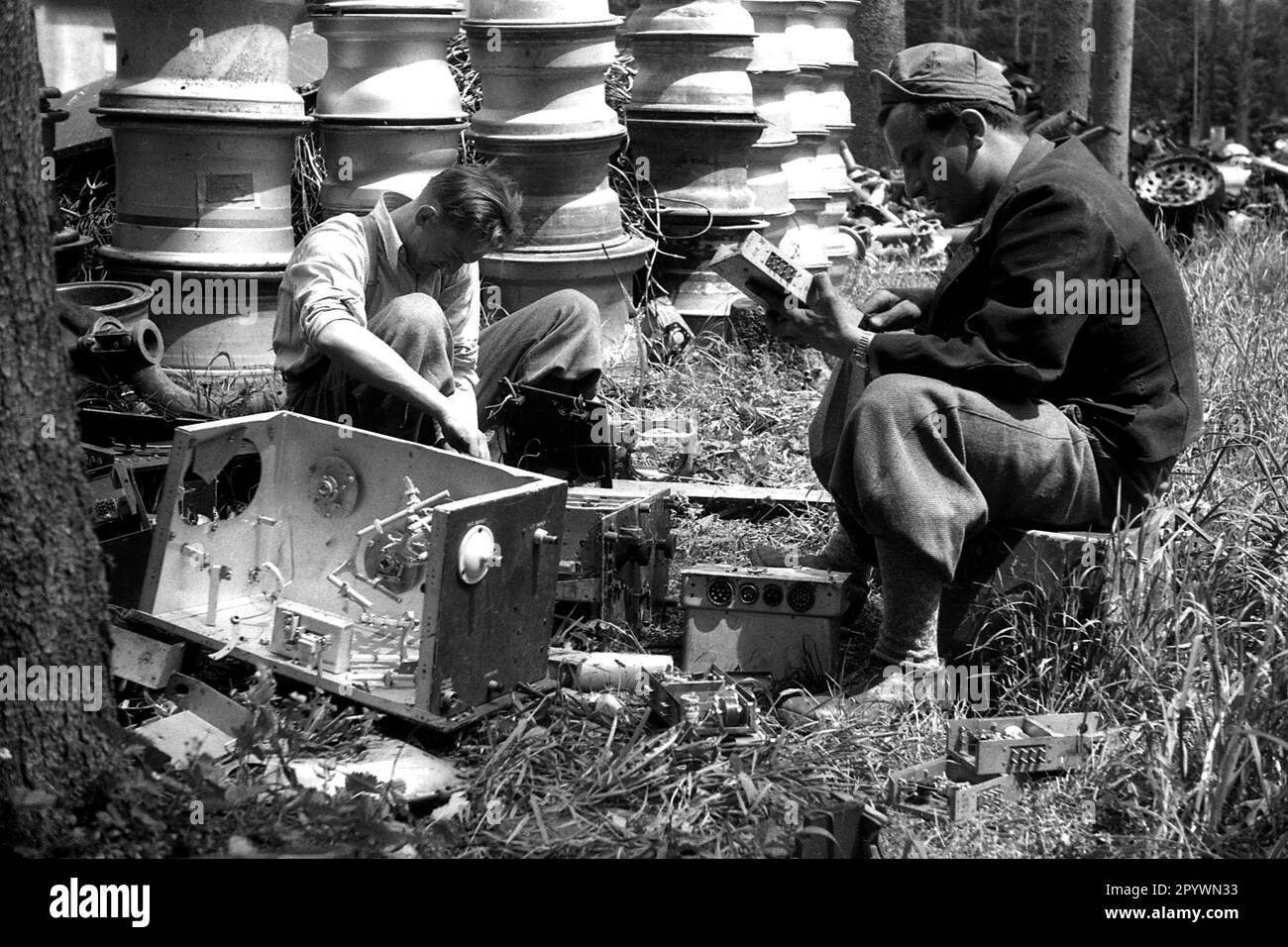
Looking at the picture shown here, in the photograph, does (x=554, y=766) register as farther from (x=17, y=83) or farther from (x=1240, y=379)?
(x=1240, y=379)

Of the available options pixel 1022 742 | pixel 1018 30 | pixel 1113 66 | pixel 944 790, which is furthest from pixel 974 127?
pixel 1018 30

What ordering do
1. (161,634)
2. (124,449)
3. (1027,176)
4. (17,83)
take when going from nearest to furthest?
1. (17,83)
2. (161,634)
3. (1027,176)
4. (124,449)

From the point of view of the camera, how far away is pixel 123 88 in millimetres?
5699

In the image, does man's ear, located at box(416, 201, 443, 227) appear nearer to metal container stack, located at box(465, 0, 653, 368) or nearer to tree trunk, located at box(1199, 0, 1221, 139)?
metal container stack, located at box(465, 0, 653, 368)

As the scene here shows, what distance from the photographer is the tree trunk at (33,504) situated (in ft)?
8.30

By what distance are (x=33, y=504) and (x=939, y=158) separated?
2.33m

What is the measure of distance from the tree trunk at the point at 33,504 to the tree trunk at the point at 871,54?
40.7ft

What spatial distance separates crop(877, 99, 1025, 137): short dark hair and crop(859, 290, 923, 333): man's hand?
61cm

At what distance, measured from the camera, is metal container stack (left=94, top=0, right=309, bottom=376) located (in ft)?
18.5

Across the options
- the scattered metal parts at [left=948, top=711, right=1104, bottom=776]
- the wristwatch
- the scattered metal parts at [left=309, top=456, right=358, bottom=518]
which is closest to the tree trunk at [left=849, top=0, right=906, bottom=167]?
the wristwatch

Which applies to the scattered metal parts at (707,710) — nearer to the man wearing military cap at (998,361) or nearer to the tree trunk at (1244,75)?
the man wearing military cap at (998,361)
